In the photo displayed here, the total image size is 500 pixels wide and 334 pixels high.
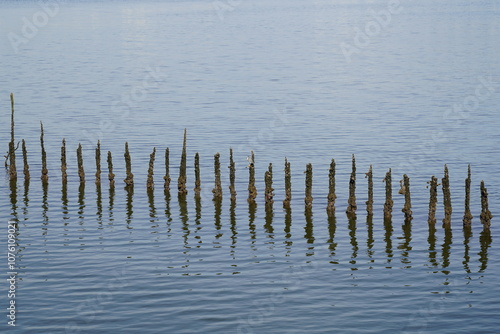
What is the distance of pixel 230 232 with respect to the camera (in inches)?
1613

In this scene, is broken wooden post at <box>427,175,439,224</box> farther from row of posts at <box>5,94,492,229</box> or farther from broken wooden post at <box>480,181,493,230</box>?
broken wooden post at <box>480,181,493,230</box>

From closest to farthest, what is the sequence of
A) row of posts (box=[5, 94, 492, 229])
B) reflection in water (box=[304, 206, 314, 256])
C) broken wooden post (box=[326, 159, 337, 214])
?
reflection in water (box=[304, 206, 314, 256]) → row of posts (box=[5, 94, 492, 229]) → broken wooden post (box=[326, 159, 337, 214])

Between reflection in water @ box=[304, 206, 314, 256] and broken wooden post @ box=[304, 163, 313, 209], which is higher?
broken wooden post @ box=[304, 163, 313, 209]

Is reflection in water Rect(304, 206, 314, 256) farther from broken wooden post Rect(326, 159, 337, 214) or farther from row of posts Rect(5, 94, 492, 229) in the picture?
broken wooden post Rect(326, 159, 337, 214)

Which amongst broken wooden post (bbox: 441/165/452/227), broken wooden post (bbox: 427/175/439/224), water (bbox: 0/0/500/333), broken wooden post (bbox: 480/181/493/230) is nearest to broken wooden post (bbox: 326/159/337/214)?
water (bbox: 0/0/500/333)

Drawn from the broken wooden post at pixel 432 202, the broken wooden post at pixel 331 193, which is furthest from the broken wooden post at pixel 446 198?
the broken wooden post at pixel 331 193

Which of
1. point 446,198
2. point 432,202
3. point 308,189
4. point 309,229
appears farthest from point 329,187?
point 446,198

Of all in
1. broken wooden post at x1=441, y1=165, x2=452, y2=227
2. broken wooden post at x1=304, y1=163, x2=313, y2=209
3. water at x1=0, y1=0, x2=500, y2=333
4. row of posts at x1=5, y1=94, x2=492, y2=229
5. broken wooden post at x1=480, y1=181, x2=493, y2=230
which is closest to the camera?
water at x1=0, y1=0, x2=500, y2=333

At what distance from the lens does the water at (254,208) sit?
30.9 m

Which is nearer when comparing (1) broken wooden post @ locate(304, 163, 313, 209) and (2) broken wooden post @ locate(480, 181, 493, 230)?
(2) broken wooden post @ locate(480, 181, 493, 230)

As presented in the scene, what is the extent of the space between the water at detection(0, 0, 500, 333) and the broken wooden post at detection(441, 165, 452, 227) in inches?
25.3

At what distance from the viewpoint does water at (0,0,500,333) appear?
30859 millimetres

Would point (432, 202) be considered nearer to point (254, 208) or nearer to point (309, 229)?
point (309, 229)

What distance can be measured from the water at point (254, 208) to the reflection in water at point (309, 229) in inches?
2.5
